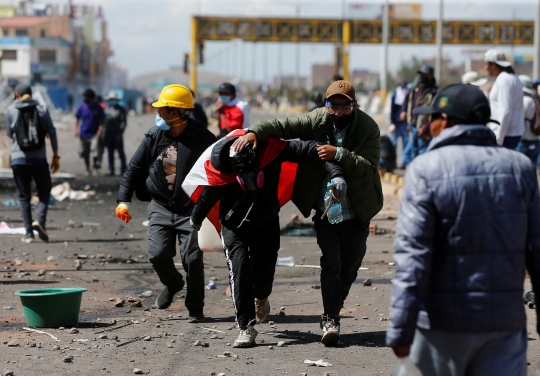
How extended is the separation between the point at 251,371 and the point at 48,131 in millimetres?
6904

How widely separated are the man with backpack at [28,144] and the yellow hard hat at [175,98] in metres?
4.82

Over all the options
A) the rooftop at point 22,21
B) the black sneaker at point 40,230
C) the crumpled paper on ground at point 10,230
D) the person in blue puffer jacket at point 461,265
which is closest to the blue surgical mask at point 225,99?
the black sneaker at point 40,230

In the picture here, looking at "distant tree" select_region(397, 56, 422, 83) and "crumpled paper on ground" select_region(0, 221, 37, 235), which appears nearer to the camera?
"crumpled paper on ground" select_region(0, 221, 37, 235)

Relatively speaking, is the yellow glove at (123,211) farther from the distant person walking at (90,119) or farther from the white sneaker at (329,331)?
the distant person walking at (90,119)

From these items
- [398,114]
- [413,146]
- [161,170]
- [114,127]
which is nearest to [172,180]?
[161,170]

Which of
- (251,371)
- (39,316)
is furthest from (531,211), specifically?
(39,316)

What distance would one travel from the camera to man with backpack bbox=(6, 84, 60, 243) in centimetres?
1241

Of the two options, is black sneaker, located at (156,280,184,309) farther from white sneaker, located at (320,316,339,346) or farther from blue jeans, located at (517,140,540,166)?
blue jeans, located at (517,140,540,166)

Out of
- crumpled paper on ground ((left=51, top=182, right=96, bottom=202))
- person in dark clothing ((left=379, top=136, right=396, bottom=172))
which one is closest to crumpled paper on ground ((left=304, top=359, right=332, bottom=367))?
crumpled paper on ground ((left=51, top=182, right=96, bottom=202))

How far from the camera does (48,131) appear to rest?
1248 cm

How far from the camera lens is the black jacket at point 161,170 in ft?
26.3

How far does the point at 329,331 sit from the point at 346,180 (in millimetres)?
1039

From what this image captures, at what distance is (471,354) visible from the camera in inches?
155

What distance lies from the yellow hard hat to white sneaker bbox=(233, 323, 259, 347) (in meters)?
1.92
